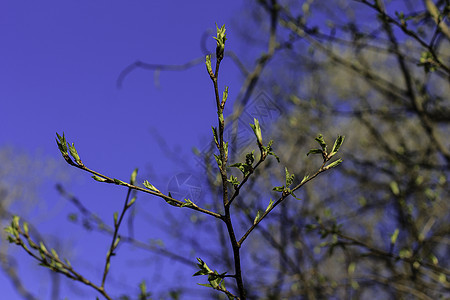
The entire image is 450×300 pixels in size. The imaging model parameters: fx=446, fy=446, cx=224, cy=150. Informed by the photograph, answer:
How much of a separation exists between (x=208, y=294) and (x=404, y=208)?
1669 millimetres

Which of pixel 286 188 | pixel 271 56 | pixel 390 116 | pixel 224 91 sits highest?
pixel 390 116

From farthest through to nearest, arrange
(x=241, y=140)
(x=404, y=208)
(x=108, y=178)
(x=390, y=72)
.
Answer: (x=390, y=72) → (x=404, y=208) → (x=241, y=140) → (x=108, y=178)

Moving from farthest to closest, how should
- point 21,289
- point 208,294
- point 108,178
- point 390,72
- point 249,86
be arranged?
point 390,72, point 208,294, point 249,86, point 21,289, point 108,178

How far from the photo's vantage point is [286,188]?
937mm

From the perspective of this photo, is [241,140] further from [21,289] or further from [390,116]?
[390,116]

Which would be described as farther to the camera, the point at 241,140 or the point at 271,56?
the point at 271,56

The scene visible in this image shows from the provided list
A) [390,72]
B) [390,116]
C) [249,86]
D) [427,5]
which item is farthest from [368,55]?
[249,86]

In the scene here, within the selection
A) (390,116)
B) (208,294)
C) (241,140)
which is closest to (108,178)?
(241,140)

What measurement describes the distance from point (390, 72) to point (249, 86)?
766cm

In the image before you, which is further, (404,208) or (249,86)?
(404,208)

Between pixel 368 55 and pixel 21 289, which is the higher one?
pixel 368 55

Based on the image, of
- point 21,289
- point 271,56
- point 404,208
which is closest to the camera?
point 21,289

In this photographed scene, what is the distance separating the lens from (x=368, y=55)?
9367mm

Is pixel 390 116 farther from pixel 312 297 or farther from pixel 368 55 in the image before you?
pixel 368 55
